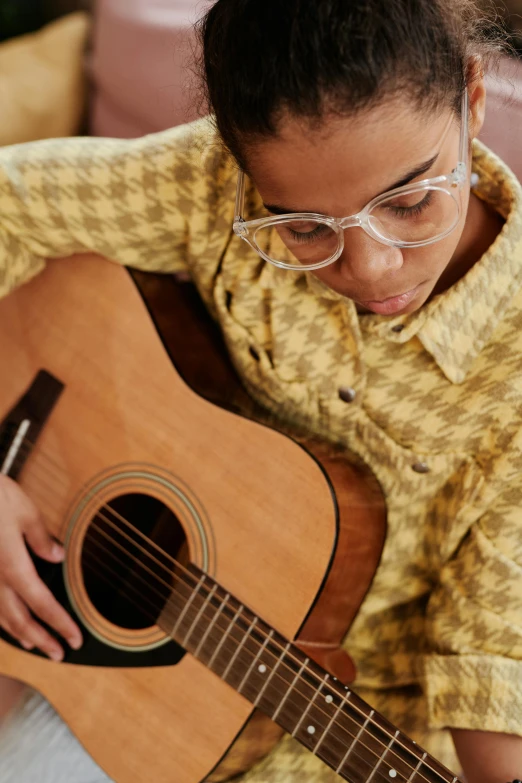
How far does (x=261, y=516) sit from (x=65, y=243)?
16.5 inches

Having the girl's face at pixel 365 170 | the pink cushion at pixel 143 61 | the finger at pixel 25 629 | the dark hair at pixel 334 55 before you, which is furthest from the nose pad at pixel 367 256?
the finger at pixel 25 629

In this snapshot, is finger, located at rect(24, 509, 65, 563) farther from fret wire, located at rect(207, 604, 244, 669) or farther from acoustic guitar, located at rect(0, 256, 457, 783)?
fret wire, located at rect(207, 604, 244, 669)

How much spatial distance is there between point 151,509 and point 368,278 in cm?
43

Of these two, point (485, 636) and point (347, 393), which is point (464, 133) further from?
point (485, 636)

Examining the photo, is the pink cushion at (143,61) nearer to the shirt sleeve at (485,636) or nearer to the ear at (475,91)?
the ear at (475,91)

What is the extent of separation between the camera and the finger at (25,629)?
0.96 metres

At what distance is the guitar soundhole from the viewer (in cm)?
94

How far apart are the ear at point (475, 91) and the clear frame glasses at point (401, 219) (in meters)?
0.02

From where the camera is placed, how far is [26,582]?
956mm

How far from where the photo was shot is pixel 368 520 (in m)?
0.89

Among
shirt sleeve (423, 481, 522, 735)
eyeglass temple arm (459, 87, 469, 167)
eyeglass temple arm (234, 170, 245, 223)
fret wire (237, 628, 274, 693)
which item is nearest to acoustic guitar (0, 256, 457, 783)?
fret wire (237, 628, 274, 693)

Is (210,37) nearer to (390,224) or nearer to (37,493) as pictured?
(390,224)

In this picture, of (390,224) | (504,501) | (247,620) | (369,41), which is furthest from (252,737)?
(369,41)

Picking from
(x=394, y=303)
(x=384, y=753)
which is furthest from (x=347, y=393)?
(x=384, y=753)
